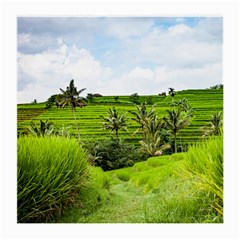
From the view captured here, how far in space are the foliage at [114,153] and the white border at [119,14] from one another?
31.6 inches

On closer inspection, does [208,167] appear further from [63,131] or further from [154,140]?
[63,131]

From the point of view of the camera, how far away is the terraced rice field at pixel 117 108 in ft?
17.0

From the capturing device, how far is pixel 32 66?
5055 mm

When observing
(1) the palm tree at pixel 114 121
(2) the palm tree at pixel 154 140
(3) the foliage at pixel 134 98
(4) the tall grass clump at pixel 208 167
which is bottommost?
(4) the tall grass clump at pixel 208 167

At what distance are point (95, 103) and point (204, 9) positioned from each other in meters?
1.34

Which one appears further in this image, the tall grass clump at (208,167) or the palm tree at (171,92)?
the palm tree at (171,92)

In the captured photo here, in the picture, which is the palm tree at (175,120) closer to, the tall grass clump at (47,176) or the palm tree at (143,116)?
the palm tree at (143,116)

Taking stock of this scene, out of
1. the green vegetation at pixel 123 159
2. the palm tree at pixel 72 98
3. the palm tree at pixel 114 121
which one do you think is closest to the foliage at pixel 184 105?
the green vegetation at pixel 123 159

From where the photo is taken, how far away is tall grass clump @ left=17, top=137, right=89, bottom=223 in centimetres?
494

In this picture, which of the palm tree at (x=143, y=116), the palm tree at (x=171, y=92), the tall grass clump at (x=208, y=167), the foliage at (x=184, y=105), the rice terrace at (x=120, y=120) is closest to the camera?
the tall grass clump at (x=208, y=167)

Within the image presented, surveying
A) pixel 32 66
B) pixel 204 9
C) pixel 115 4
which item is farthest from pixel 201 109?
pixel 32 66

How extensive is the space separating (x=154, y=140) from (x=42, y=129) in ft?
3.59
